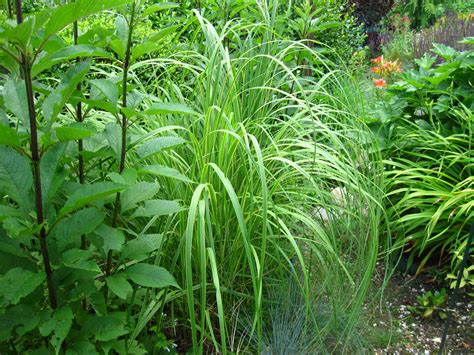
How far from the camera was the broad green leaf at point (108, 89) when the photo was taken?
1.30 meters

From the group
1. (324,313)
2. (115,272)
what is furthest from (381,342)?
(115,272)

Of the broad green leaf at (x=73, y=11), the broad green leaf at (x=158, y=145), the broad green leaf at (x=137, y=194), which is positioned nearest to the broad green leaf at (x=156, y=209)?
the broad green leaf at (x=137, y=194)

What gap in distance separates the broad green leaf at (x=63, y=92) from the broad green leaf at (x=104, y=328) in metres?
0.51

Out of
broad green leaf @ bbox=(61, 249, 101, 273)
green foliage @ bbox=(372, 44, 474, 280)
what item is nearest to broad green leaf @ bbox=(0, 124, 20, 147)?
broad green leaf @ bbox=(61, 249, 101, 273)

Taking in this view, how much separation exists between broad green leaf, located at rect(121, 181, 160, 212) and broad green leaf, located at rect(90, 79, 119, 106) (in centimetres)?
26

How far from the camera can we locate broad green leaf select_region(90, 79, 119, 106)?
1.30 m

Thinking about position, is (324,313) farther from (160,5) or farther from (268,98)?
(160,5)

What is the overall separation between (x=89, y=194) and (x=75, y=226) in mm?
140

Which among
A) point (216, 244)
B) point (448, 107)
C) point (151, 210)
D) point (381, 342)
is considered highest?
point (151, 210)

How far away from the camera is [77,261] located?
50.2 inches

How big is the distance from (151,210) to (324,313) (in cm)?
93

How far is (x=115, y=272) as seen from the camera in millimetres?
1460

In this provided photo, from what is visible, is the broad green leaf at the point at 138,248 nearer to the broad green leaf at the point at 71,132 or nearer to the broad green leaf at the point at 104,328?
the broad green leaf at the point at 104,328

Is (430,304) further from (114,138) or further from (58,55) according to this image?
(58,55)
